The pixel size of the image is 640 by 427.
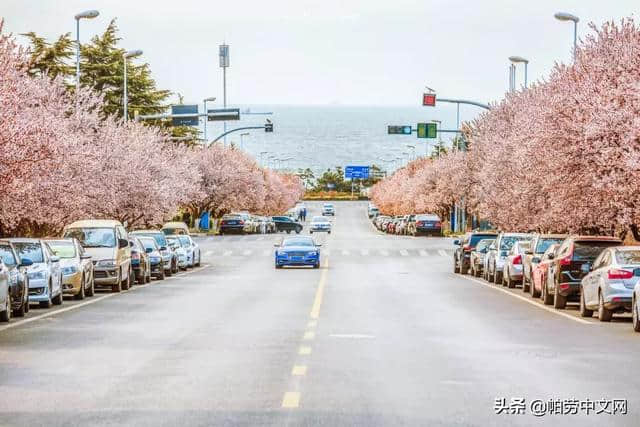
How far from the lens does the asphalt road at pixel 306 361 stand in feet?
40.4

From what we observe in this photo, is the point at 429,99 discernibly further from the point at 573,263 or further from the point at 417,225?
the point at 417,225

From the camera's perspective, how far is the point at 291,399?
1308cm

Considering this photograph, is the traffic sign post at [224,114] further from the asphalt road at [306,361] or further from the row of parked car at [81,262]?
the asphalt road at [306,361]

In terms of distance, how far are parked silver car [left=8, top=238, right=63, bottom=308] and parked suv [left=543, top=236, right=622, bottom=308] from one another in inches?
431

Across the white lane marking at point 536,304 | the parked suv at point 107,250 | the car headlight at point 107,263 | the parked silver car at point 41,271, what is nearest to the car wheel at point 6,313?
the parked silver car at point 41,271

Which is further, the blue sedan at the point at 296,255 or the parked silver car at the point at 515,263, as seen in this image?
the blue sedan at the point at 296,255

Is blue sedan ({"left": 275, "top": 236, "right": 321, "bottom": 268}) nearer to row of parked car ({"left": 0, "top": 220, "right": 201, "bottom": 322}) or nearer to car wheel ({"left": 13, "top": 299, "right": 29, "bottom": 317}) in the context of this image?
row of parked car ({"left": 0, "top": 220, "right": 201, "bottom": 322})

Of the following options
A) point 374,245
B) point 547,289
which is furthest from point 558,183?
point 374,245

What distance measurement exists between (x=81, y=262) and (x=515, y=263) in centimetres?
1294

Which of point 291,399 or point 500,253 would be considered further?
point 500,253

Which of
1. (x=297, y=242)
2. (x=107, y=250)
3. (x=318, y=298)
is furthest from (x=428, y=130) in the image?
(x=318, y=298)

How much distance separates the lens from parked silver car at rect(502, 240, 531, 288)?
3912 cm

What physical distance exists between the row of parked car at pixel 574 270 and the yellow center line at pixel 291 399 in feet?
33.8

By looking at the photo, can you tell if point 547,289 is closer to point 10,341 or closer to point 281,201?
point 10,341
